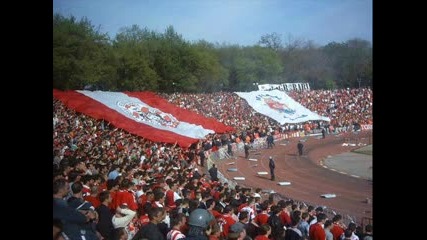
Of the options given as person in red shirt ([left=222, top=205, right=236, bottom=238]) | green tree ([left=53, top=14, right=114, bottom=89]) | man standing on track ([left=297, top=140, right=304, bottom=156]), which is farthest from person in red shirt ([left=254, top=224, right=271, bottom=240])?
green tree ([left=53, top=14, right=114, bottom=89])

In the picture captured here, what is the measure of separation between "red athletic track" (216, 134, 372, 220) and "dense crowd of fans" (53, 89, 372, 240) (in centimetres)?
9

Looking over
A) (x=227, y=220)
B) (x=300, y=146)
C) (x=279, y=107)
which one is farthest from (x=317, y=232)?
(x=279, y=107)

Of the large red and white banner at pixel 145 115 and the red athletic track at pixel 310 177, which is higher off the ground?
the large red and white banner at pixel 145 115

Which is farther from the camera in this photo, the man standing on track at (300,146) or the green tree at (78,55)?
the green tree at (78,55)

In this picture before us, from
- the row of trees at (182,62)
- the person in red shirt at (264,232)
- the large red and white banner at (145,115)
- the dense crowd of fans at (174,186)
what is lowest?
the person in red shirt at (264,232)

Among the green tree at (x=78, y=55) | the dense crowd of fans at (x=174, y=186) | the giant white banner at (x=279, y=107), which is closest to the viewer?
the dense crowd of fans at (x=174, y=186)

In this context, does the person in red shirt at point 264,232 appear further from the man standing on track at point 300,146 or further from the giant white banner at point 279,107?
the giant white banner at point 279,107

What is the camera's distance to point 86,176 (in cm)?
438

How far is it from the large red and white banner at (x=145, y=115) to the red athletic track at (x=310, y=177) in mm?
425

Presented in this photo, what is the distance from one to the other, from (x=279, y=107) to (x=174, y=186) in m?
1.23

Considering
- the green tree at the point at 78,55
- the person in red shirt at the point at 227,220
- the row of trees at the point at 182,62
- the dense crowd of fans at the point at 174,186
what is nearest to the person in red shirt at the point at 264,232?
the dense crowd of fans at the point at 174,186

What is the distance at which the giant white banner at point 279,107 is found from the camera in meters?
4.27

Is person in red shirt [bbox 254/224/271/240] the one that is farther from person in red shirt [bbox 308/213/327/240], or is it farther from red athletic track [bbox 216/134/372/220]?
red athletic track [bbox 216/134/372/220]
